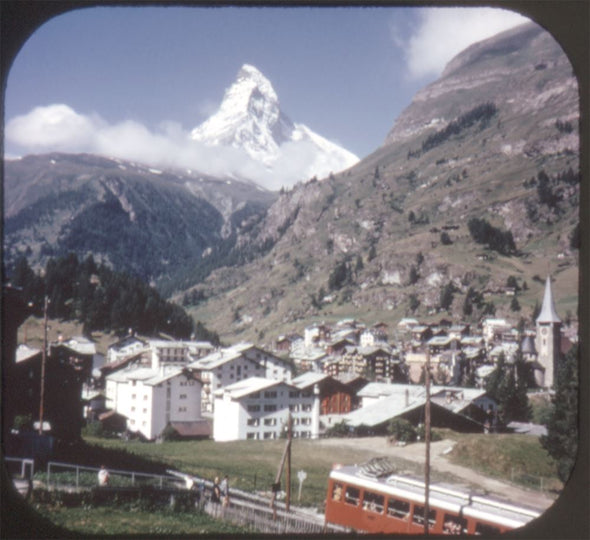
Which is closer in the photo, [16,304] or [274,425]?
[16,304]

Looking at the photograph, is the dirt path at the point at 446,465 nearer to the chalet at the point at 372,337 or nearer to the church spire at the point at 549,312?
the church spire at the point at 549,312

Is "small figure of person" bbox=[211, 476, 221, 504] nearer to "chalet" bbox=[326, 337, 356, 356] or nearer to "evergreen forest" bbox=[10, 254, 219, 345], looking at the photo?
"evergreen forest" bbox=[10, 254, 219, 345]

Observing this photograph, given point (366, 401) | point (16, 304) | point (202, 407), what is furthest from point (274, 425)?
point (16, 304)

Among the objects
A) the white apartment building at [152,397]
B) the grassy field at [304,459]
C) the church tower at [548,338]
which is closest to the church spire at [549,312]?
the church tower at [548,338]

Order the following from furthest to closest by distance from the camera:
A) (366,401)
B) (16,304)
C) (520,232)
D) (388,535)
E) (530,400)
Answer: (520,232)
(530,400)
(366,401)
(16,304)
(388,535)

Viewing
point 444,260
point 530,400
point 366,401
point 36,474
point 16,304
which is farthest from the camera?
point 444,260

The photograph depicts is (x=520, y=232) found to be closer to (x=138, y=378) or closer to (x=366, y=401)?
(x=366, y=401)

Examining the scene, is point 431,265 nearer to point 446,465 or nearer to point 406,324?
point 406,324

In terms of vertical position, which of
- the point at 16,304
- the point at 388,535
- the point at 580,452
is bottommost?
the point at 388,535
